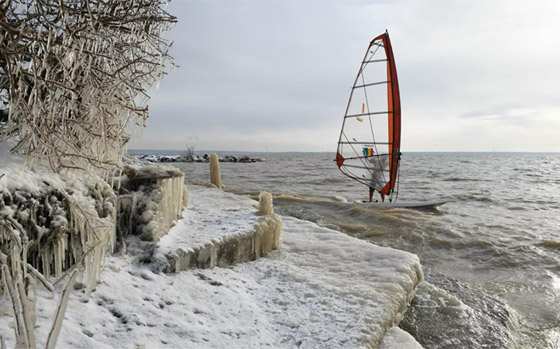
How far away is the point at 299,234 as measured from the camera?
6.40m

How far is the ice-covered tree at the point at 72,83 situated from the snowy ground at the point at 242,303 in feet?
4.04

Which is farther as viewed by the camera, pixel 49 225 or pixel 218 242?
pixel 218 242

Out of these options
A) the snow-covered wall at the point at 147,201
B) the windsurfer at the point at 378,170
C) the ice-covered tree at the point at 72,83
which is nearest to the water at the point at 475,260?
the windsurfer at the point at 378,170

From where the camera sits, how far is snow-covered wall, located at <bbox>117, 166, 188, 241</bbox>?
405 cm

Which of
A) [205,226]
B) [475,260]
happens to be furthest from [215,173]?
[475,260]

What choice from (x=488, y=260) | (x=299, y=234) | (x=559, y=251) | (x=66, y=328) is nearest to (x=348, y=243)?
(x=299, y=234)

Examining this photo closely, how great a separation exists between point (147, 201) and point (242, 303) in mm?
1763

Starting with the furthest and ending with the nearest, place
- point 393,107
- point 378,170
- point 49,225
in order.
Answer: point 378,170 → point 393,107 → point 49,225

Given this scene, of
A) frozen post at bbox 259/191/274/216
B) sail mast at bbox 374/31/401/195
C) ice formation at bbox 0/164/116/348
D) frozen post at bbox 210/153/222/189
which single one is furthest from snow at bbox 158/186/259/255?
sail mast at bbox 374/31/401/195

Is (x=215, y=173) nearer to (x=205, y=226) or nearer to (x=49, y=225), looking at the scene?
(x=205, y=226)

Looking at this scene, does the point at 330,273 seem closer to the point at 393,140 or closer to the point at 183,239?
the point at 183,239

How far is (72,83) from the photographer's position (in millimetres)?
2898

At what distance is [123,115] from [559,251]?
9507 millimetres

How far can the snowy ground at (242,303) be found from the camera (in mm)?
2580
